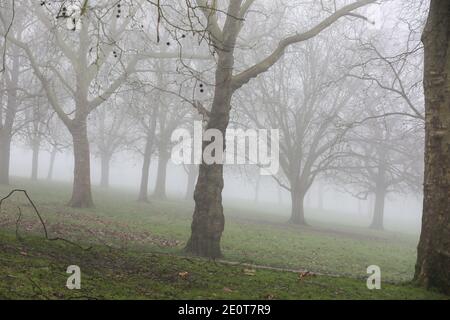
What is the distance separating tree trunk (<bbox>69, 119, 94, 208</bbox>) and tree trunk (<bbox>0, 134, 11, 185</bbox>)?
903 centimetres

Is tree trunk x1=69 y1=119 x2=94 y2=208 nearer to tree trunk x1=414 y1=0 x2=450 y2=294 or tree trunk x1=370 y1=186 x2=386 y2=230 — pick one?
tree trunk x1=414 y1=0 x2=450 y2=294

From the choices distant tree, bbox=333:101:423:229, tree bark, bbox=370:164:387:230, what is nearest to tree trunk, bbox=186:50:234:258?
distant tree, bbox=333:101:423:229

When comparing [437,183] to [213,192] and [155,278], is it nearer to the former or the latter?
[155,278]

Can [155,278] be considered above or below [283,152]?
below

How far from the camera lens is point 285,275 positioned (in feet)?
23.6

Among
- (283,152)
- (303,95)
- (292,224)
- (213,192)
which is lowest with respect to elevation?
(292,224)

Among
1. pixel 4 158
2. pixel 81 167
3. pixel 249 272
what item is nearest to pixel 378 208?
pixel 81 167

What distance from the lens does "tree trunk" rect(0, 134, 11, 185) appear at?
86.6 feet

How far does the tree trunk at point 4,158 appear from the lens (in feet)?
86.6

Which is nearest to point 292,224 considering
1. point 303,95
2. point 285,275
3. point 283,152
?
point 283,152

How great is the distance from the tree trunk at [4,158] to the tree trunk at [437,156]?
80.6 ft

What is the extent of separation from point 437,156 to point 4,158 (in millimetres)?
25486

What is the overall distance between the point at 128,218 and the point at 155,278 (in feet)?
41.2
